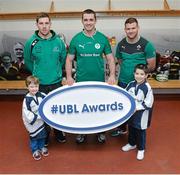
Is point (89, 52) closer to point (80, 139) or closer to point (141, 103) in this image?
point (141, 103)

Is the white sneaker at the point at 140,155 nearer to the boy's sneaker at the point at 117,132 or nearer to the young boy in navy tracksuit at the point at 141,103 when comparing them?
the young boy in navy tracksuit at the point at 141,103

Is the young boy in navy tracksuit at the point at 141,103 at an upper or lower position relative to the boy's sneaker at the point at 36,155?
upper

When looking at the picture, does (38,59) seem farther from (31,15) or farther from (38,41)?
(31,15)

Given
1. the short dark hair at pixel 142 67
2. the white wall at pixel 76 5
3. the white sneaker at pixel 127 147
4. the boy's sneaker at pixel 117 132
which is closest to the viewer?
the short dark hair at pixel 142 67

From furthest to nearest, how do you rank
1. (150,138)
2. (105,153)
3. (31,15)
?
1. (31,15)
2. (150,138)
3. (105,153)

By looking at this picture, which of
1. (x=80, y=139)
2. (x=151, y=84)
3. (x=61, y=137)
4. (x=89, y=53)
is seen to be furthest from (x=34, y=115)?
(x=151, y=84)

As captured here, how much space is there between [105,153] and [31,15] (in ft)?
7.61

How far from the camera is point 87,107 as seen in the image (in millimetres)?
2887

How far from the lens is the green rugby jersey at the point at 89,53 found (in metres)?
2.88

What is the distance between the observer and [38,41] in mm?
2867

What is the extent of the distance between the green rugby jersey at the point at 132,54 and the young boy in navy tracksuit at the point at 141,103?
0.14m

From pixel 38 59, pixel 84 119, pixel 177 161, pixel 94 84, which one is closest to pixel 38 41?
pixel 38 59

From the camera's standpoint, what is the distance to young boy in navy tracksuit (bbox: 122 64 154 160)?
278 cm

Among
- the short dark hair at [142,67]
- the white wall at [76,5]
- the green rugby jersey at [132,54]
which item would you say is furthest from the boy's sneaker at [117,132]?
the white wall at [76,5]
